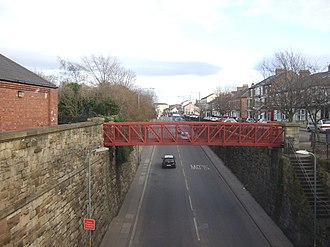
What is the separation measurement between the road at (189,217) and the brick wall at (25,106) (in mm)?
7461

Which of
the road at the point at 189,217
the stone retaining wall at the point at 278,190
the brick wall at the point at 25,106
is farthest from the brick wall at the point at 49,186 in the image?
the stone retaining wall at the point at 278,190

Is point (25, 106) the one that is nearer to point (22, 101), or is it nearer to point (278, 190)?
point (22, 101)

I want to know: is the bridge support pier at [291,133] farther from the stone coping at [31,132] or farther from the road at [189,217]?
the stone coping at [31,132]

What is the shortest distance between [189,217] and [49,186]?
11.8m

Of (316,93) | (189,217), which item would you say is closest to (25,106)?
(189,217)

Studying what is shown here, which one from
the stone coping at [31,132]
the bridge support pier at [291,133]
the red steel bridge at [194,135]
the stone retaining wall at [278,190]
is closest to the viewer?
the stone coping at [31,132]

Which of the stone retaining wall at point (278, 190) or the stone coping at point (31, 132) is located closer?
the stone coping at point (31, 132)

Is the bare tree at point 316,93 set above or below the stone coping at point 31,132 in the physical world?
above

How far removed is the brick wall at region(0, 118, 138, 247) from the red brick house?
3484mm

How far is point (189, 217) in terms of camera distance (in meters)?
21.0

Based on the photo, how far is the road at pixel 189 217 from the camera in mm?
17562

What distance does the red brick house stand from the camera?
1558cm

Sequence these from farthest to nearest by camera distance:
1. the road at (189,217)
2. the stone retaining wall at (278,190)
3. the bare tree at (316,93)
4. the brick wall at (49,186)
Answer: the bare tree at (316,93), the road at (189,217), the stone retaining wall at (278,190), the brick wall at (49,186)

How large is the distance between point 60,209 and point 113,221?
28.0ft
